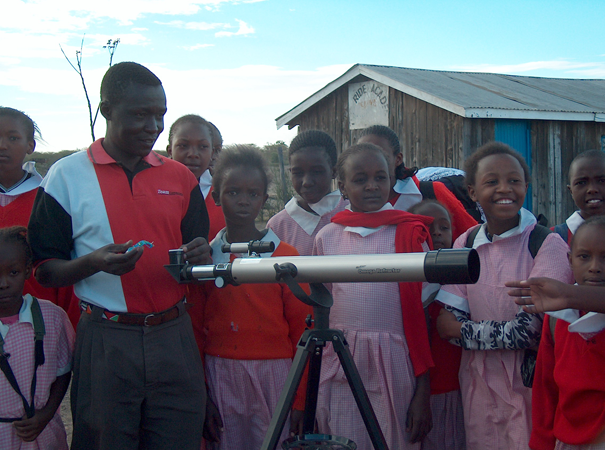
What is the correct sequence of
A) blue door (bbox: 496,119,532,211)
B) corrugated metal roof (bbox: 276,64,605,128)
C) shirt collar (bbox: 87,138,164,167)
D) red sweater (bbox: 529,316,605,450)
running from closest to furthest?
red sweater (bbox: 529,316,605,450), shirt collar (bbox: 87,138,164,167), corrugated metal roof (bbox: 276,64,605,128), blue door (bbox: 496,119,532,211)

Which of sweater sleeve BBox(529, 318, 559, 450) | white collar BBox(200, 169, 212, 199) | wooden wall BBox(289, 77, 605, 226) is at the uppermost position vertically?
wooden wall BBox(289, 77, 605, 226)

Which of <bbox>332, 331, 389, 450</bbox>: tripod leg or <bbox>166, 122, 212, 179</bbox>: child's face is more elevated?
<bbox>166, 122, 212, 179</bbox>: child's face

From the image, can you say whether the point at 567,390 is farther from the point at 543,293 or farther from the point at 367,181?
the point at 367,181

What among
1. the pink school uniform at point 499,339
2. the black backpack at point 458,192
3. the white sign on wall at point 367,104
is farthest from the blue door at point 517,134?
the pink school uniform at point 499,339

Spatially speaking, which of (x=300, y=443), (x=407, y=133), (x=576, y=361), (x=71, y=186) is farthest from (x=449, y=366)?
(x=407, y=133)

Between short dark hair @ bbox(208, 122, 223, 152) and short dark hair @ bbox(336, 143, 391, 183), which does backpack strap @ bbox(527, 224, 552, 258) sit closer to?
short dark hair @ bbox(336, 143, 391, 183)

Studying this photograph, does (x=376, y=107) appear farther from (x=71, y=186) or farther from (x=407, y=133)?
(x=71, y=186)

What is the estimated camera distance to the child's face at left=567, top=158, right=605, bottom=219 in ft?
9.62

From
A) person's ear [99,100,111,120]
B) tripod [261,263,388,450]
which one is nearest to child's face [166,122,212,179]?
person's ear [99,100,111,120]

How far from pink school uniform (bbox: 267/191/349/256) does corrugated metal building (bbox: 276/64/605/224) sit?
652 cm

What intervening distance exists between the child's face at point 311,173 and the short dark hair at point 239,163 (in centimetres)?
35

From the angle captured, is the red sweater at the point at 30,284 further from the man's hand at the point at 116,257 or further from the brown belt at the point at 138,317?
the man's hand at the point at 116,257

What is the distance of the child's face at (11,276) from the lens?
97.3 inches

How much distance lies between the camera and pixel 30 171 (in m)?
3.25
